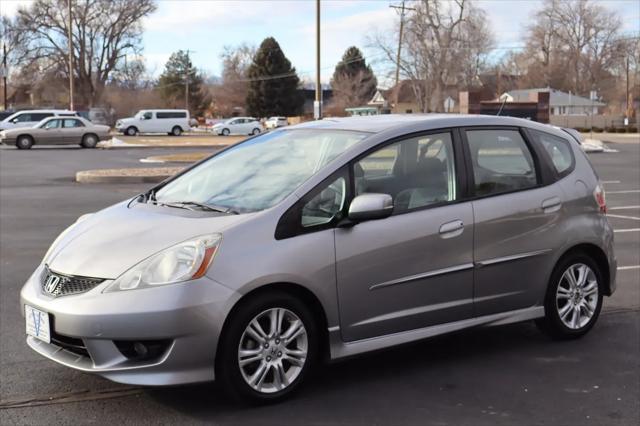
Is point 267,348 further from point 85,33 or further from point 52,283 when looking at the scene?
point 85,33

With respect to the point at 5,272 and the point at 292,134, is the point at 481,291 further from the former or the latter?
the point at 5,272

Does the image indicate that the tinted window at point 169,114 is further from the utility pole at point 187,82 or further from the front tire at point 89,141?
the utility pole at point 187,82

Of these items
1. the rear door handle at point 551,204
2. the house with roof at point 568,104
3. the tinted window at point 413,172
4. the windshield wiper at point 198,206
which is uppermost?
the house with roof at point 568,104

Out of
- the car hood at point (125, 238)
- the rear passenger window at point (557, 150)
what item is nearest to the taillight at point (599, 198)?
the rear passenger window at point (557, 150)

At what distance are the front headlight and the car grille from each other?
6.1 inches

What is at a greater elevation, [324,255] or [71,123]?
[71,123]

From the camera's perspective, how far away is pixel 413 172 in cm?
500

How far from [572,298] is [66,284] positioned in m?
3.55

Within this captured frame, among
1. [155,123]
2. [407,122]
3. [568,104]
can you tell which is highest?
[568,104]

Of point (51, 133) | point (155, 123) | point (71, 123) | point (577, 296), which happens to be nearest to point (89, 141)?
point (71, 123)

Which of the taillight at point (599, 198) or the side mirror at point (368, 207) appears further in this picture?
the taillight at point (599, 198)

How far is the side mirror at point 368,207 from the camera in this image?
446 centimetres

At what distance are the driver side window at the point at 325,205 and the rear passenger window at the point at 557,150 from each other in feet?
5.94

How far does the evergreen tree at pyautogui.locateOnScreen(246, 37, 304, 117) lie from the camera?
293 ft
